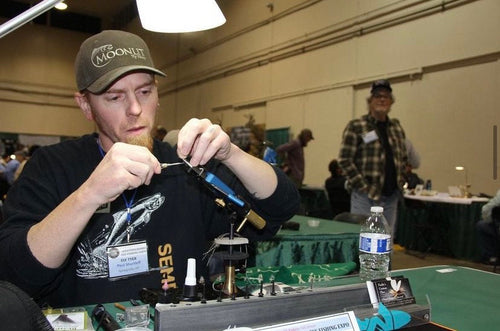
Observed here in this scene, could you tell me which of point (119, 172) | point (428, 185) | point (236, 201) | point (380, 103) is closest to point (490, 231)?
point (428, 185)

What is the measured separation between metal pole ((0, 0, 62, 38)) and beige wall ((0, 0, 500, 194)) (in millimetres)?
6393

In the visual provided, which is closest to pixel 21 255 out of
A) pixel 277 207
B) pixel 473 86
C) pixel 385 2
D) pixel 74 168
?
pixel 74 168

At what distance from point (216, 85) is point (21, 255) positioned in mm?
12884

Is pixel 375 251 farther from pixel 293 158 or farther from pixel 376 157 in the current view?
pixel 293 158

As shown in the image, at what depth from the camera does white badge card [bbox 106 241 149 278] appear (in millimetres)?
1370

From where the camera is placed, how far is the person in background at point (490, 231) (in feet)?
16.1

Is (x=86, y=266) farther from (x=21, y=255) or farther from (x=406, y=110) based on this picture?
(x=406, y=110)

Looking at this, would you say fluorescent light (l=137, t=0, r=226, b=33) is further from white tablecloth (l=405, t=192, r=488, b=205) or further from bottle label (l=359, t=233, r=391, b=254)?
white tablecloth (l=405, t=192, r=488, b=205)

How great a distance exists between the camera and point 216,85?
1369 centimetres

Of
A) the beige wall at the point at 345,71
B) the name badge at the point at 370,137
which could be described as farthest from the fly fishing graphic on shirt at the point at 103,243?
the beige wall at the point at 345,71

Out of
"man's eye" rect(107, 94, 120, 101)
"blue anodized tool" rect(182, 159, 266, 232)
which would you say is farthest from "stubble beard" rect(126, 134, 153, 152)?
"blue anodized tool" rect(182, 159, 266, 232)

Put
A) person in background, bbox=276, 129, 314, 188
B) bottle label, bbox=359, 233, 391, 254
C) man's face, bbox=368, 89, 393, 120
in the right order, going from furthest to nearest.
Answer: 1. person in background, bbox=276, 129, 314, 188
2. man's face, bbox=368, 89, 393, 120
3. bottle label, bbox=359, 233, 391, 254

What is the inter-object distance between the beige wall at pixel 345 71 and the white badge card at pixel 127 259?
5.76 metres

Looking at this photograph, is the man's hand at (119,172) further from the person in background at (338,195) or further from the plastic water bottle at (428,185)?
the plastic water bottle at (428,185)
